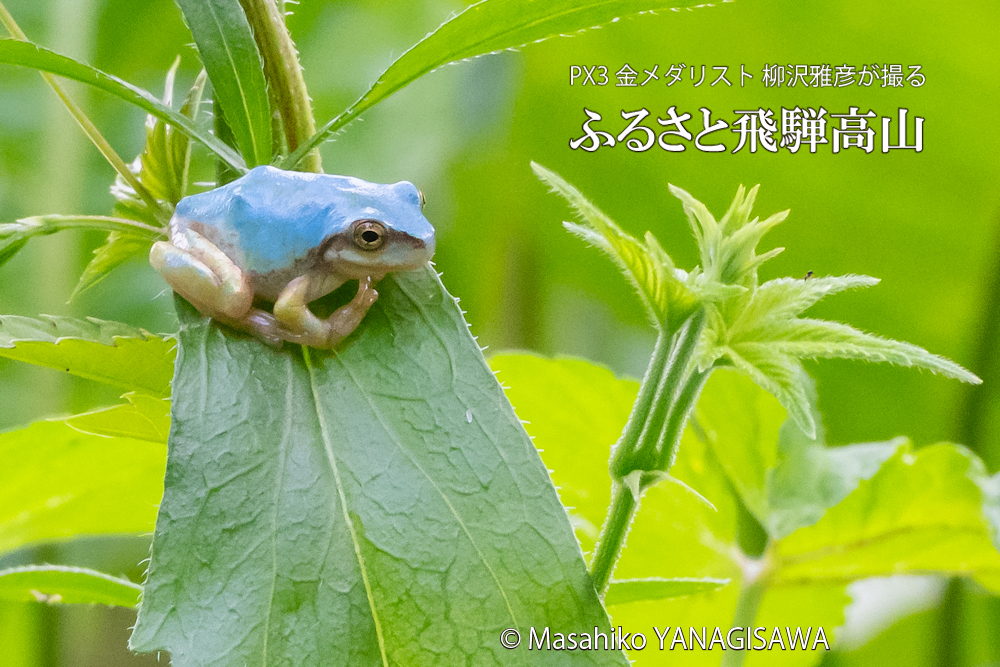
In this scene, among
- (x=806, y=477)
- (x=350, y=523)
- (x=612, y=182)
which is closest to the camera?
(x=350, y=523)

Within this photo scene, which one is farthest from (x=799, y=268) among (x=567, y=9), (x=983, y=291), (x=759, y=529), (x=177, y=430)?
(x=177, y=430)

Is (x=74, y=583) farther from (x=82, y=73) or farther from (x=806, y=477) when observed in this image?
(x=806, y=477)

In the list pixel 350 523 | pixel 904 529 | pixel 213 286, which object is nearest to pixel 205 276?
pixel 213 286

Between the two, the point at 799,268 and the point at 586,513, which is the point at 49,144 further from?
the point at 799,268

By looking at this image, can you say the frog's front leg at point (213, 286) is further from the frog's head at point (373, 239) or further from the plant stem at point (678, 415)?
the plant stem at point (678, 415)

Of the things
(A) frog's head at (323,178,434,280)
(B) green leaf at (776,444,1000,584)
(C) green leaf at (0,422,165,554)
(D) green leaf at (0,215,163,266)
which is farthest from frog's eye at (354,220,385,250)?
(B) green leaf at (776,444,1000,584)

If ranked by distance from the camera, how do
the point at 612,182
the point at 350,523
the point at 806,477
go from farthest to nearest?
the point at 612,182, the point at 806,477, the point at 350,523

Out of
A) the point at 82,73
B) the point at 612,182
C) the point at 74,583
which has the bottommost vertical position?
Answer: the point at 74,583

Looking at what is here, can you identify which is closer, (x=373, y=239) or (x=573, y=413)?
(x=373, y=239)
